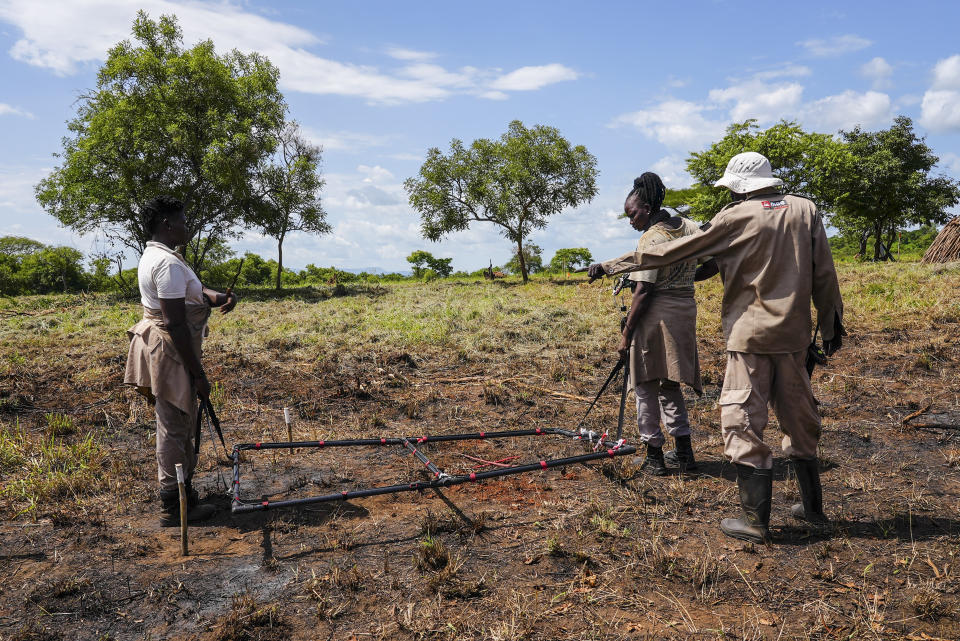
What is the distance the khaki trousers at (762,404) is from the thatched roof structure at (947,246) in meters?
20.1

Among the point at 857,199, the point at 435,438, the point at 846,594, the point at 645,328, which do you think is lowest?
the point at 846,594

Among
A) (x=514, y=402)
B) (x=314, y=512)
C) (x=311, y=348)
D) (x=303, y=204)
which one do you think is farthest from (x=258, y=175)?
(x=314, y=512)

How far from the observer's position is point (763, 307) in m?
Answer: 3.55

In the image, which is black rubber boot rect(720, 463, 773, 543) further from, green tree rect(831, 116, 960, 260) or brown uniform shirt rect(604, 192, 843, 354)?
green tree rect(831, 116, 960, 260)

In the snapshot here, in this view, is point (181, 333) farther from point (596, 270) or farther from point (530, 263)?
point (530, 263)

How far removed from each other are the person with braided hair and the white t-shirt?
318 centimetres

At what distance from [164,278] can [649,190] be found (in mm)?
3532

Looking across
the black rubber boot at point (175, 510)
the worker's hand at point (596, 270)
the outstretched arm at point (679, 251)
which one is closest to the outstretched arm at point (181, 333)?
the black rubber boot at point (175, 510)

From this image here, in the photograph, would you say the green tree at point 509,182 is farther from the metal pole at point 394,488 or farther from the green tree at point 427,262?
the metal pole at point 394,488

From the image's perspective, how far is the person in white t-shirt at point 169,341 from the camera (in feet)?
12.8

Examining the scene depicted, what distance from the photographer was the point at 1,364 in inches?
388

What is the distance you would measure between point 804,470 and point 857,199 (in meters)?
38.1

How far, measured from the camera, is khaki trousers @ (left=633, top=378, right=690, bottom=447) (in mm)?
4844

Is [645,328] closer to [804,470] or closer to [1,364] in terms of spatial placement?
[804,470]
